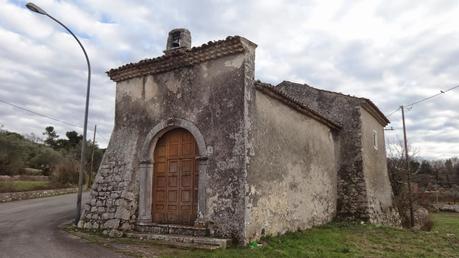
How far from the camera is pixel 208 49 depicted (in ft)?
29.4

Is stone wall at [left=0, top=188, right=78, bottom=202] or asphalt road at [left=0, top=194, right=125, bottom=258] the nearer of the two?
asphalt road at [left=0, top=194, right=125, bottom=258]

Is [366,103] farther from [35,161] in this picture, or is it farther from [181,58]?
[35,161]

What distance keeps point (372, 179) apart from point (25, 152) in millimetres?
26812

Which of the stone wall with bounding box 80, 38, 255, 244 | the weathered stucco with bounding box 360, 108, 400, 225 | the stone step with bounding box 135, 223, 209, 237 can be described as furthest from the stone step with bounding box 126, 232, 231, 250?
the weathered stucco with bounding box 360, 108, 400, 225

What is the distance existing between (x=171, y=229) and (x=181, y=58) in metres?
4.35

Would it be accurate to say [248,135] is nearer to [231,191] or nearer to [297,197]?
[231,191]

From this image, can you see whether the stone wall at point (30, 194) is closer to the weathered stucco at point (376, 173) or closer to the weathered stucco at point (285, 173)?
the weathered stucco at point (285, 173)

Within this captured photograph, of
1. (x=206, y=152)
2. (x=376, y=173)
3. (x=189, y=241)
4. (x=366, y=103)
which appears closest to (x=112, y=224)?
(x=189, y=241)

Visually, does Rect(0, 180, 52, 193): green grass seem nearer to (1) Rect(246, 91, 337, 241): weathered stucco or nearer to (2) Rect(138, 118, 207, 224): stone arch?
(2) Rect(138, 118, 207, 224): stone arch

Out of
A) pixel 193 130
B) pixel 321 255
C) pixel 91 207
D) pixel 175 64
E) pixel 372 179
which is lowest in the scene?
pixel 321 255

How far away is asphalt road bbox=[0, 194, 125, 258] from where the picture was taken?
6.97 metres

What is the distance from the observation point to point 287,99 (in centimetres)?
1012

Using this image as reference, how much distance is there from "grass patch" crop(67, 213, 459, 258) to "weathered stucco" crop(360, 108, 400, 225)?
10.8 feet

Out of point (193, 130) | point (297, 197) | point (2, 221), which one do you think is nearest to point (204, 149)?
point (193, 130)
